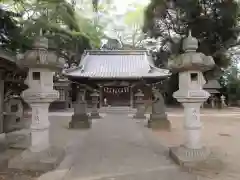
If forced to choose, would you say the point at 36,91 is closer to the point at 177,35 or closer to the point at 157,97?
the point at 157,97

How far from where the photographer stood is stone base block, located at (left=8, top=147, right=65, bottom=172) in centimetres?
610

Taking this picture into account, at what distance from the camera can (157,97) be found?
14656 millimetres

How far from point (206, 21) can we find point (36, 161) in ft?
70.5

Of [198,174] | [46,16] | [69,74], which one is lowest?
[198,174]

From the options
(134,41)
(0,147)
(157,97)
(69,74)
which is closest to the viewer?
(0,147)

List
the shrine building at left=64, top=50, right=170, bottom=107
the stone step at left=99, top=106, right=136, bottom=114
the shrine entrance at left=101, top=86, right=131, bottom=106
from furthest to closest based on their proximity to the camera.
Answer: the shrine entrance at left=101, top=86, right=131, bottom=106 < the stone step at left=99, top=106, right=136, bottom=114 < the shrine building at left=64, top=50, right=170, bottom=107

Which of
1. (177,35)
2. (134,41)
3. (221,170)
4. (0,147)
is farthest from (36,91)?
(134,41)

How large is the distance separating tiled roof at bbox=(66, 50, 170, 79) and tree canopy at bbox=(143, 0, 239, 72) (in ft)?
10.2

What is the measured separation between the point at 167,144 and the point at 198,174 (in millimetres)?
3587

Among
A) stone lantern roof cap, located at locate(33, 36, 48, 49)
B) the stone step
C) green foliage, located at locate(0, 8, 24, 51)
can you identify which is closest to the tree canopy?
the stone step

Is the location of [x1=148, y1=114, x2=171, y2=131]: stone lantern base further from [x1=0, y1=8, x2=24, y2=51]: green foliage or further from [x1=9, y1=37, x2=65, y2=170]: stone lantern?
[x1=9, y1=37, x2=65, y2=170]: stone lantern

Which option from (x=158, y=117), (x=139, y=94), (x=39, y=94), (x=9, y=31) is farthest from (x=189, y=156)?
(x=139, y=94)

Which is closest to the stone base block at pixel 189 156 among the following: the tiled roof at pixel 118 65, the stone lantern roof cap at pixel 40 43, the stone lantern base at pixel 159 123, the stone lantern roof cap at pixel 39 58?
the stone lantern roof cap at pixel 39 58

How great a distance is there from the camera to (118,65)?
25.8 metres
